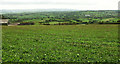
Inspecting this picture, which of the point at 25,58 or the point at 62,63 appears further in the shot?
the point at 25,58

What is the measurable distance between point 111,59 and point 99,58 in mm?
1442

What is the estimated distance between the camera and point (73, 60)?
557 inches

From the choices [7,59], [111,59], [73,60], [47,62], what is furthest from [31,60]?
[111,59]

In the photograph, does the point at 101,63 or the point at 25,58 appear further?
the point at 25,58

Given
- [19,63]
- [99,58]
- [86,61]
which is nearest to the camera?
[19,63]

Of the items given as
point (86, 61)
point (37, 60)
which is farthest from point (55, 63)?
point (86, 61)

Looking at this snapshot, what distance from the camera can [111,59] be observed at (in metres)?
14.7

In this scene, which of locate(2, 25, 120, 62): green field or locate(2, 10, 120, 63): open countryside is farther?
locate(2, 10, 120, 63): open countryside

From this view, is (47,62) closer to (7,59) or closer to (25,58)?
(25,58)

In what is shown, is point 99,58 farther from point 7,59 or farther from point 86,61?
→ point 7,59

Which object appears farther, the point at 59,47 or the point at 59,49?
the point at 59,47

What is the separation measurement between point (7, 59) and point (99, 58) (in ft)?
37.2

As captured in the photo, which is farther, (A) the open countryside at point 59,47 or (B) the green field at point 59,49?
(A) the open countryside at point 59,47

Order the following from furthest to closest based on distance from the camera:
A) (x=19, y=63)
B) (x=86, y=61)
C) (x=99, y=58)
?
(x=99, y=58) → (x=86, y=61) → (x=19, y=63)
